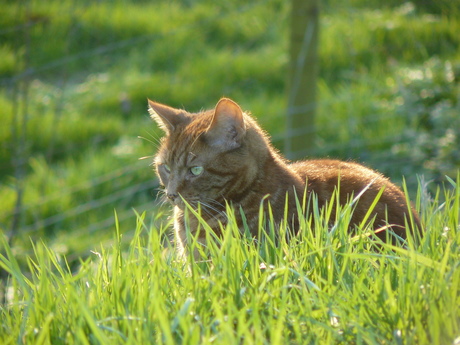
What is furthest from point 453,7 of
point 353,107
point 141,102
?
point 141,102

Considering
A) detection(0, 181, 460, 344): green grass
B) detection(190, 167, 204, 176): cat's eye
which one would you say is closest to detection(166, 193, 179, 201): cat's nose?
detection(190, 167, 204, 176): cat's eye

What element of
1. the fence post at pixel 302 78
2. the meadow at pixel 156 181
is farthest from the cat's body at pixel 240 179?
the fence post at pixel 302 78

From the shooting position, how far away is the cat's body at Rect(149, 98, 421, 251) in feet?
8.00

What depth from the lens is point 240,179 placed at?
2.53 metres

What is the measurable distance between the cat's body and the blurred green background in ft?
3.85

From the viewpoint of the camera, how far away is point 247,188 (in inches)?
99.7

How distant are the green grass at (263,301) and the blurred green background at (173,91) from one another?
6.27ft

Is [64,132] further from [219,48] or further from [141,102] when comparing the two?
[219,48]

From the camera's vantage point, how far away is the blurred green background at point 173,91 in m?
4.05

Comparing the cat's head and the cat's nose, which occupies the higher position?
the cat's head

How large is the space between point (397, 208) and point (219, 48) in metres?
3.61

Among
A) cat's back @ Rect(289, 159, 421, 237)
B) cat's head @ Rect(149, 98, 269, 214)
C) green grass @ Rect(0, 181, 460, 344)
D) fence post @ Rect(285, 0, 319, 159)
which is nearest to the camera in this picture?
green grass @ Rect(0, 181, 460, 344)

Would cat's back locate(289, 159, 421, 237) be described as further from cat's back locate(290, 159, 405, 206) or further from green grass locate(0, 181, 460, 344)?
green grass locate(0, 181, 460, 344)

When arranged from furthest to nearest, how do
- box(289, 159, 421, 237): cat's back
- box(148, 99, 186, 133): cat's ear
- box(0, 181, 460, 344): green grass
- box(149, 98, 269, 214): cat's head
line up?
1. box(148, 99, 186, 133): cat's ear
2. box(149, 98, 269, 214): cat's head
3. box(289, 159, 421, 237): cat's back
4. box(0, 181, 460, 344): green grass
